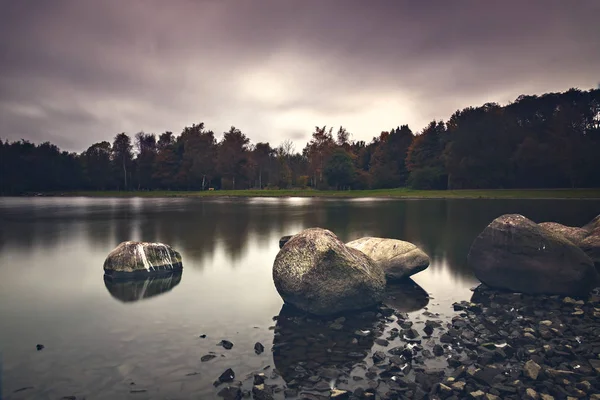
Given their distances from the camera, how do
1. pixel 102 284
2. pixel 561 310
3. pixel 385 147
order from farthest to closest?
pixel 385 147
pixel 102 284
pixel 561 310

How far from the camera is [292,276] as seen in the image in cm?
1081

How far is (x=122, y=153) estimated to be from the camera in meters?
125

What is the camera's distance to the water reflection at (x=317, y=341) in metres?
7.57

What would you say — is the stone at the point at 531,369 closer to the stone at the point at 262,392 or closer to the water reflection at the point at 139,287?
the stone at the point at 262,392

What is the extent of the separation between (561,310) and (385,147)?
10434 centimetres

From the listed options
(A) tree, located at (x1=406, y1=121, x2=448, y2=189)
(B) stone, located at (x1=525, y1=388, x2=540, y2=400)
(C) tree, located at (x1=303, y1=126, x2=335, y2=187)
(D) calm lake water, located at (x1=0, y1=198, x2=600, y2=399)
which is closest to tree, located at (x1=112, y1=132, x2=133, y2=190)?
(C) tree, located at (x1=303, y1=126, x2=335, y2=187)

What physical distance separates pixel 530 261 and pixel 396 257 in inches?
167

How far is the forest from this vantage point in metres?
79.0

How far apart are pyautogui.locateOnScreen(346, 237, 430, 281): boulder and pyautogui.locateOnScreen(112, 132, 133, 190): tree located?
409 ft

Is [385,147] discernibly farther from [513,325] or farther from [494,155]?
[513,325]

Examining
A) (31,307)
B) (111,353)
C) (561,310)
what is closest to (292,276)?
(111,353)

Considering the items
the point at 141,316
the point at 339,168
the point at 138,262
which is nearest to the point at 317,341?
the point at 141,316

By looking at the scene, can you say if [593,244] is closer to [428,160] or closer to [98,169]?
[428,160]

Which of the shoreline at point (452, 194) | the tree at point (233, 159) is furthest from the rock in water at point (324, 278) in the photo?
the tree at point (233, 159)
